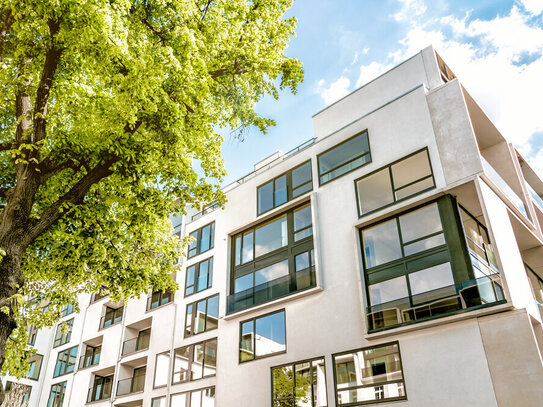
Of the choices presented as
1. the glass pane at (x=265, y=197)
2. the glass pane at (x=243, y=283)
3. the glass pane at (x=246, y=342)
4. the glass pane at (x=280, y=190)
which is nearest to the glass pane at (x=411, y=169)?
the glass pane at (x=280, y=190)

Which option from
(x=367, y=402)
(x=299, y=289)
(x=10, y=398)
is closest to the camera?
(x=367, y=402)

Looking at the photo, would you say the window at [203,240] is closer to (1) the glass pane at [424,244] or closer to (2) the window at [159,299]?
(2) the window at [159,299]

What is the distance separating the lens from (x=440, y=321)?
13.8 m

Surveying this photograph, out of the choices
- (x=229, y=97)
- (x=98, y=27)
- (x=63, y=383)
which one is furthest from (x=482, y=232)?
(x=63, y=383)

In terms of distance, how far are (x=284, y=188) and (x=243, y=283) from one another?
16.9 ft

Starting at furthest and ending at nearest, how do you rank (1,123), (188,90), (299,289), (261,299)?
1. (261,299)
2. (299,289)
3. (1,123)
4. (188,90)

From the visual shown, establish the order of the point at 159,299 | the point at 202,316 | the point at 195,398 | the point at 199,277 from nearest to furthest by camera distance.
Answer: the point at 195,398, the point at 202,316, the point at 199,277, the point at 159,299

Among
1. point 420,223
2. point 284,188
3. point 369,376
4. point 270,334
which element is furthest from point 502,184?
point 270,334

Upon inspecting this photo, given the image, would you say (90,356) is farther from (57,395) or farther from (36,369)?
(36,369)

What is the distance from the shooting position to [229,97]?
12.1 m

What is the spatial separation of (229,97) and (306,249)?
30.6ft

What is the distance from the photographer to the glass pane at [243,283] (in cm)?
2138

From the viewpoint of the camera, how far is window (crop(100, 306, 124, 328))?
30125 mm

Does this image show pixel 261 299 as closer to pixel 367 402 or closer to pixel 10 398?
pixel 367 402
